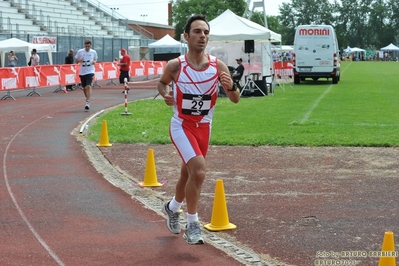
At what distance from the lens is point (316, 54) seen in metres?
38.1

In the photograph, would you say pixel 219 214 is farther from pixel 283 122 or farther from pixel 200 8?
pixel 200 8

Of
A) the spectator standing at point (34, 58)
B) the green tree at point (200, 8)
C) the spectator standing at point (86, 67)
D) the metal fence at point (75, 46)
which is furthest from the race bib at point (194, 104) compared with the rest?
the green tree at point (200, 8)

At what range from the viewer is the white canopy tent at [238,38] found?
27312 mm

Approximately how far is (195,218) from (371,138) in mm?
8269

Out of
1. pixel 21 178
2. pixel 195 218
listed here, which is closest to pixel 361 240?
pixel 195 218

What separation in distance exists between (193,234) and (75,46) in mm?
40425

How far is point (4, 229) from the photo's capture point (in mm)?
7598

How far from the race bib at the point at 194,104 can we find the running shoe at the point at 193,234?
1.05 meters

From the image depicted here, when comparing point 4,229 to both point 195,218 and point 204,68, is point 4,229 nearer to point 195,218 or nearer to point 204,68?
point 195,218

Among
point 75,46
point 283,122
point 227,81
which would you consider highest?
point 75,46

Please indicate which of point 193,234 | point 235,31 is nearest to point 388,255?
point 193,234

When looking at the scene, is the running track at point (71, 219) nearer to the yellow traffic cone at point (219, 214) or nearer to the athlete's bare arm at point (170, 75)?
the yellow traffic cone at point (219, 214)

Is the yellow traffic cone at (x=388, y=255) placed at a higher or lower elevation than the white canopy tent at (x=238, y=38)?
lower

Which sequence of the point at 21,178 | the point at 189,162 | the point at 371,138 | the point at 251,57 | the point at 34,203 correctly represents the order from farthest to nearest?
1. the point at 251,57
2. the point at 371,138
3. the point at 21,178
4. the point at 34,203
5. the point at 189,162
